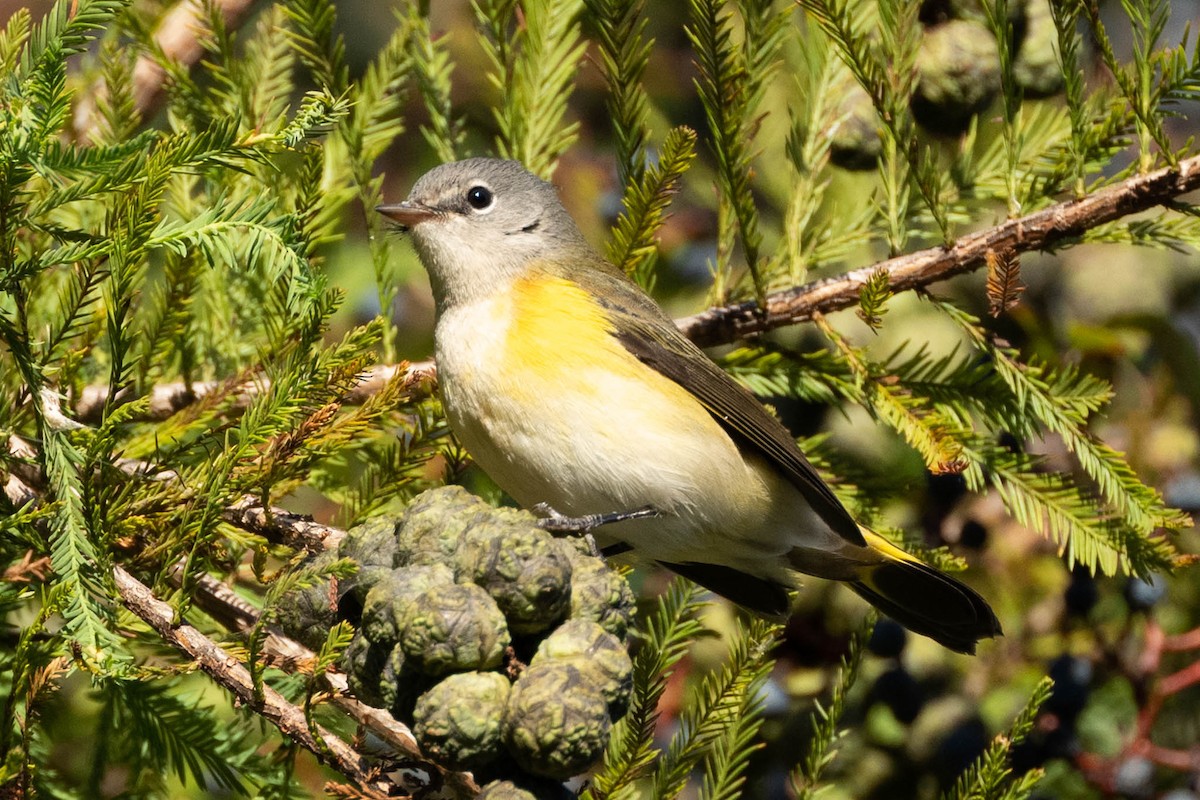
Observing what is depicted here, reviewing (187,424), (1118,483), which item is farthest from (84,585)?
(1118,483)

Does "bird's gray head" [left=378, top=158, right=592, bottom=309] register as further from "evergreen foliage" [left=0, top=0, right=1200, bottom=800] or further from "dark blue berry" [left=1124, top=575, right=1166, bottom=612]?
"dark blue berry" [left=1124, top=575, right=1166, bottom=612]

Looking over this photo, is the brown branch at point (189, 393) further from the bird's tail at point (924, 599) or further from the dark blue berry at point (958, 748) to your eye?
the dark blue berry at point (958, 748)

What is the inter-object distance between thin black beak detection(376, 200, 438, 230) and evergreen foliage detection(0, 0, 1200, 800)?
133 mm

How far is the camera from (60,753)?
293cm

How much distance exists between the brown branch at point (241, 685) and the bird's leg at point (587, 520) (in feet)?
1.65

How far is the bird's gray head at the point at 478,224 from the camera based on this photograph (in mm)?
3033

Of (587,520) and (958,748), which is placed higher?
(587,520)

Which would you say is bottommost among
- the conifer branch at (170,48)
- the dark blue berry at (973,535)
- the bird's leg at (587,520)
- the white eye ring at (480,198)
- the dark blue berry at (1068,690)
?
the dark blue berry at (1068,690)

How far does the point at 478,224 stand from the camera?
3.19 meters

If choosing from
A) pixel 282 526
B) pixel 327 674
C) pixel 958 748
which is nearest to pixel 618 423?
pixel 282 526

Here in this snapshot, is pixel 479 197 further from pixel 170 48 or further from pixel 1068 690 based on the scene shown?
pixel 1068 690

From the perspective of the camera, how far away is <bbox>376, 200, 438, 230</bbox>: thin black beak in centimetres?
290

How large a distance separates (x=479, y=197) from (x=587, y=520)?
1115 millimetres

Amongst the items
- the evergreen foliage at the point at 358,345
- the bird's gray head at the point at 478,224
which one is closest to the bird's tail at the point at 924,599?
the evergreen foliage at the point at 358,345
